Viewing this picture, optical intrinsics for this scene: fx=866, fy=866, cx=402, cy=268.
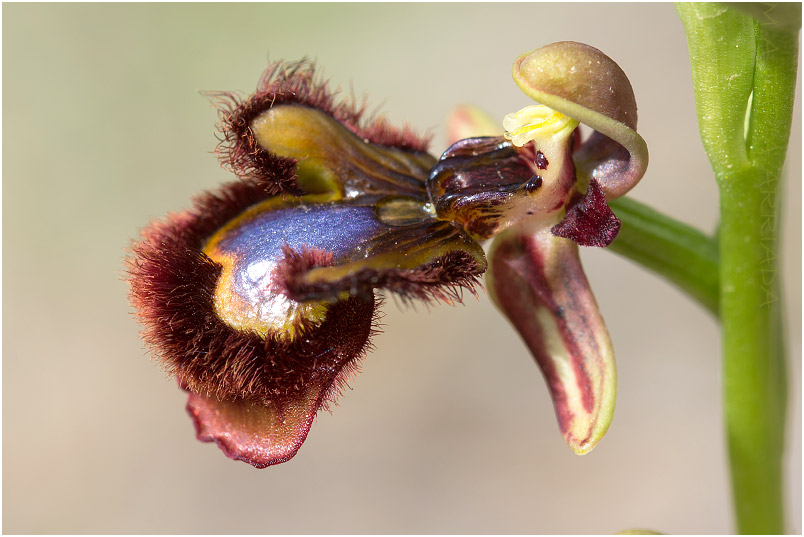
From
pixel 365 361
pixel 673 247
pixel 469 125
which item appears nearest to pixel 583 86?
pixel 673 247

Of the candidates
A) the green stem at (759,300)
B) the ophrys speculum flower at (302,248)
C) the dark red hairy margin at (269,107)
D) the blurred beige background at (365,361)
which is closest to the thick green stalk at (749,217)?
the green stem at (759,300)

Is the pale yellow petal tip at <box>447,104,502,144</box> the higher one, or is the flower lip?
the pale yellow petal tip at <box>447,104,502,144</box>

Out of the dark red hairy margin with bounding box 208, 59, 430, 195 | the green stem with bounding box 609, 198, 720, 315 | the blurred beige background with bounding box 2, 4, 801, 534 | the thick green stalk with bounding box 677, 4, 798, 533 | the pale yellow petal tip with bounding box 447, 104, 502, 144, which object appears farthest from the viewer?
the blurred beige background with bounding box 2, 4, 801, 534

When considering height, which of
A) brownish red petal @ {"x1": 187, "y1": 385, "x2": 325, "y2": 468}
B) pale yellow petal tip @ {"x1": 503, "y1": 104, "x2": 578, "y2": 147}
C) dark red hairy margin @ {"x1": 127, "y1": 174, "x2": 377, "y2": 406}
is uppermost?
pale yellow petal tip @ {"x1": 503, "y1": 104, "x2": 578, "y2": 147}

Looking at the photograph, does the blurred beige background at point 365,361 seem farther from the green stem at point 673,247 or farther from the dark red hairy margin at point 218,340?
the dark red hairy margin at point 218,340

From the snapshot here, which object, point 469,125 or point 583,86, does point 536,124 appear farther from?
point 469,125

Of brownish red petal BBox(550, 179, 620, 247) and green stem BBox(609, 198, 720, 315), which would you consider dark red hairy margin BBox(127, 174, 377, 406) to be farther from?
green stem BBox(609, 198, 720, 315)

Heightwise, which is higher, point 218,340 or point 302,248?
point 302,248

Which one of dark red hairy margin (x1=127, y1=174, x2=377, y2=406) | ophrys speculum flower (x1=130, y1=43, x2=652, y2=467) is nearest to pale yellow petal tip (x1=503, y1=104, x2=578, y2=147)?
ophrys speculum flower (x1=130, y1=43, x2=652, y2=467)
